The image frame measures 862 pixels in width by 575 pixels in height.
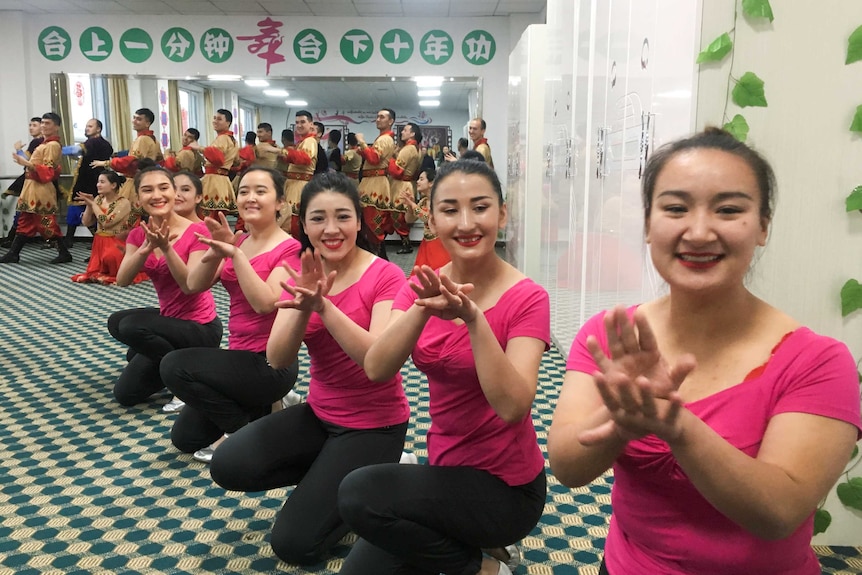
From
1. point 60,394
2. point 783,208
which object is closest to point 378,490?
point 783,208

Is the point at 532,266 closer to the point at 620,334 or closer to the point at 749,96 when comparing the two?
the point at 749,96

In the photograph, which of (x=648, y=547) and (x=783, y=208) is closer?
(x=648, y=547)

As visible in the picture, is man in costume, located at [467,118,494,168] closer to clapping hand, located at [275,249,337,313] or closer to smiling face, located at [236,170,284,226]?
smiling face, located at [236,170,284,226]

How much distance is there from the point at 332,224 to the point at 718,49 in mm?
1164

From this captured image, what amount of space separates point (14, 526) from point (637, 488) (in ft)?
6.34

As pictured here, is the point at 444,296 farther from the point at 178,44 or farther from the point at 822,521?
the point at 178,44

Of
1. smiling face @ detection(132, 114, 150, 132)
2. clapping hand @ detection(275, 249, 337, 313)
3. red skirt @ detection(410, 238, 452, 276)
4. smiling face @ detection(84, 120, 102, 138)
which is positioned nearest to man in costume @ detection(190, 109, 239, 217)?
smiling face @ detection(132, 114, 150, 132)

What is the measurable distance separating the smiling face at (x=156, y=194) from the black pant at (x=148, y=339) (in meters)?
0.46

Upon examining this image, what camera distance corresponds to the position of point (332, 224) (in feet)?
6.56

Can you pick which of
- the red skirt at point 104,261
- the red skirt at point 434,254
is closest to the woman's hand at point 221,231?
the red skirt at point 434,254

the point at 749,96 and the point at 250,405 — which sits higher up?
the point at 749,96

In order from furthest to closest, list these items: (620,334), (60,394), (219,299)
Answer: (219,299), (60,394), (620,334)

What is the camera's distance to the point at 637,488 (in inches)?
40.7

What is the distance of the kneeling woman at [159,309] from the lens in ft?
9.77
